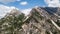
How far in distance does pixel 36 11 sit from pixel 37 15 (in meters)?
5.32

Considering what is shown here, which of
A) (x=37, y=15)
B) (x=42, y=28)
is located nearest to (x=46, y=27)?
(x=42, y=28)

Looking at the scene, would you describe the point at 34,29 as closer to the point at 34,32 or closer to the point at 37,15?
the point at 34,32

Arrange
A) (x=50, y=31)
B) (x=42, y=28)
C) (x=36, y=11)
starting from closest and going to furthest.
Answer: (x=42, y=28) → (x=50, y=31) → (x=36, y=11)

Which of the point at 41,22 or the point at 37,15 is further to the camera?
the point at 37,15

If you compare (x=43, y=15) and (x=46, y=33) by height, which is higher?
(x=43, y=15)

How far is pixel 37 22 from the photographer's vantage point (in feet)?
373

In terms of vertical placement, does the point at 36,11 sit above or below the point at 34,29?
above

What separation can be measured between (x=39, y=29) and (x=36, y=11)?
1841cm

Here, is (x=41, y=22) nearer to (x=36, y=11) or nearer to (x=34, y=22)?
(x=34, y=22)

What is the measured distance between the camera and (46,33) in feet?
358

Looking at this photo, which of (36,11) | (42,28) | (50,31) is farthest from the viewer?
(36,11)

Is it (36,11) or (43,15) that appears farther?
(36,11)

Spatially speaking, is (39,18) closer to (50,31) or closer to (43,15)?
(43,15)

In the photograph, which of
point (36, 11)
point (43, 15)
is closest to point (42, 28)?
point (43, 15)
